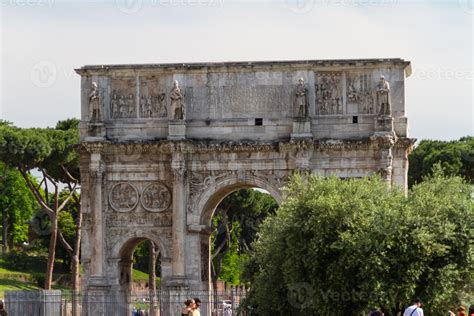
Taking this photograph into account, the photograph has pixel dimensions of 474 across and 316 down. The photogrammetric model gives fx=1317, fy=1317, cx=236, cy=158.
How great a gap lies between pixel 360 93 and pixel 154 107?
6.82 metres

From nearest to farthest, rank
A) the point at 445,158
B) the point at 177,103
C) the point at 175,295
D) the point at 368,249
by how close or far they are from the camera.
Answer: the point at 368,249 < the point at 175,295 < the point at 177,103 < the point at 445,158

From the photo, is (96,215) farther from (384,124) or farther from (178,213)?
(384,124)

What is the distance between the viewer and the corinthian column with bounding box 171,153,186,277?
42531 millimetres

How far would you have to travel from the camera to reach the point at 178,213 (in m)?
42.7

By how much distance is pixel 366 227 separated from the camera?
34688 mm

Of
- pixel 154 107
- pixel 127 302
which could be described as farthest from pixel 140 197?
pixel 127 302

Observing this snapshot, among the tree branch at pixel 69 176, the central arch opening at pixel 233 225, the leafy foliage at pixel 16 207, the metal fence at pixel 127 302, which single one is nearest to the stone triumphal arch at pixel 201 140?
the metal fence at pixel 127 302

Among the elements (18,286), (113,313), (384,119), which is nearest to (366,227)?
(384,119)

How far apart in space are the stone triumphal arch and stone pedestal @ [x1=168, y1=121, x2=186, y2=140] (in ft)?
0.11

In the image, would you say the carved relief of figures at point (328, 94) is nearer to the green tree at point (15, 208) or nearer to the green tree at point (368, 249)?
the green tree at point (368, 249)

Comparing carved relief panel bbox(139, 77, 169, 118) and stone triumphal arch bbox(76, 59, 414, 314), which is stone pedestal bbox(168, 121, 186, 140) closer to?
stone triumphal arch bbox(76, 59, 414, 314)

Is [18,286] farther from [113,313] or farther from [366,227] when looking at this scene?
[366,227]

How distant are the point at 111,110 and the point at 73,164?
13910 mm

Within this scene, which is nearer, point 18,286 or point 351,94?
point 351,94
